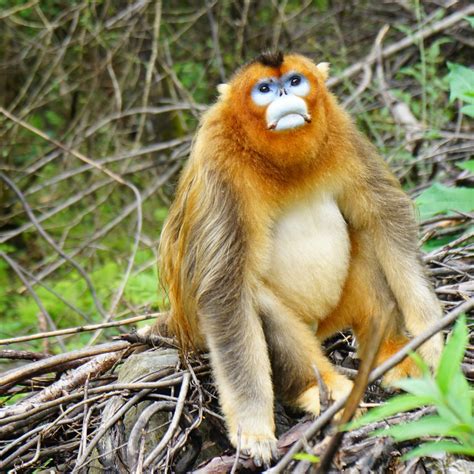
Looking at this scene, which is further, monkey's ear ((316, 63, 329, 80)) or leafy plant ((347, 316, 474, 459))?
monkey's ear ((316, 63, 329, 80))

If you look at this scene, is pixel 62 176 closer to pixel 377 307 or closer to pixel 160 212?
pixel 160 212

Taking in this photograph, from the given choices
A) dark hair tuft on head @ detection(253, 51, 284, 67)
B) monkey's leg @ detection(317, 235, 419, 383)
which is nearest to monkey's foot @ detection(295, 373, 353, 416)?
monkey's leg @ detection(317, 235, 419, 383)

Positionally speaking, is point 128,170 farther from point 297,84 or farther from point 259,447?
point 259,447

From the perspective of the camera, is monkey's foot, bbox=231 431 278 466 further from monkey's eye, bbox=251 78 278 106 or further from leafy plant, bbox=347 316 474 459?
monkey's eye, bbox=251 78 278 106

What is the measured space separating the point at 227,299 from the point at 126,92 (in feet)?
18.3

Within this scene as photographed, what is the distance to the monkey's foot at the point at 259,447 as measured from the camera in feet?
9.09

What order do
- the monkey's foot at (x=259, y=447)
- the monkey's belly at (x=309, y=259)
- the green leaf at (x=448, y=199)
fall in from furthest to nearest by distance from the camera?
the green leaf at (x=448, y=199), the monkey's belly at (x=309, y=259), the monkey's foot at (x=259, y=447)

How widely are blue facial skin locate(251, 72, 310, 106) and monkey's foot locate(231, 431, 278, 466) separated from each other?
1.24 metres

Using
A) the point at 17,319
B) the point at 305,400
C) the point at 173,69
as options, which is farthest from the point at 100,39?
the point at 305,400

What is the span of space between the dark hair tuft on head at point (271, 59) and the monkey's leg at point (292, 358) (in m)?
0.90

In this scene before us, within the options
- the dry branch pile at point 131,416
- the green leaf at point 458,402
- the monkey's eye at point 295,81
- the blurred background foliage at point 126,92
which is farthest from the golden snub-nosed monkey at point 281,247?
the blurred background foliage at point 126,92

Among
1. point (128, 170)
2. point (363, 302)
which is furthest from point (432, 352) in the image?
point (128, 170)

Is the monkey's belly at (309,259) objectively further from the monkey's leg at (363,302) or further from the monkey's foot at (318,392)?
the monkey's foot at (318,392)

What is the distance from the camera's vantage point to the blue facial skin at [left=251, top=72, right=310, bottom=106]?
305 centimetres
